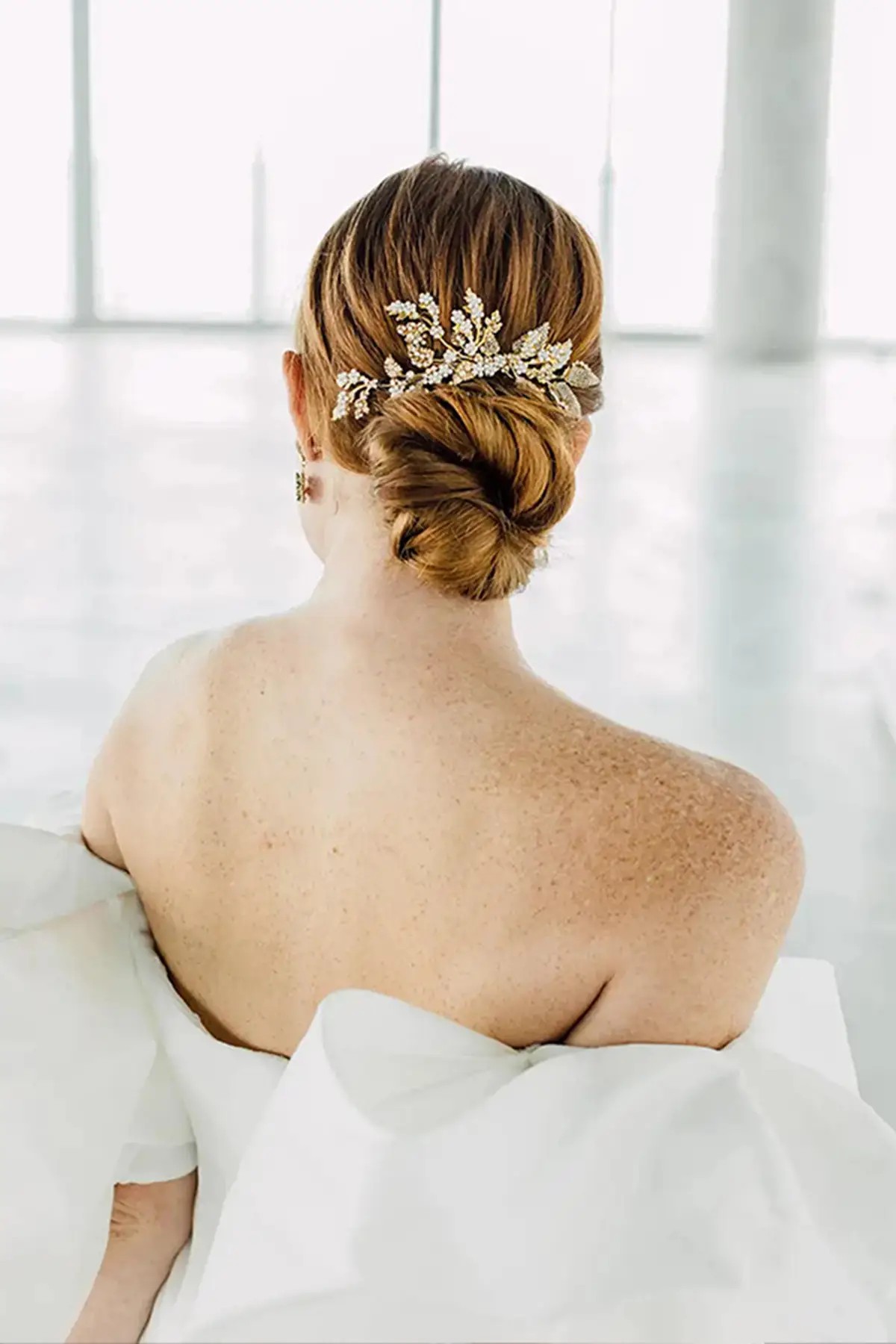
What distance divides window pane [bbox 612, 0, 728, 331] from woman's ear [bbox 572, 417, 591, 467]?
1226 centimetres

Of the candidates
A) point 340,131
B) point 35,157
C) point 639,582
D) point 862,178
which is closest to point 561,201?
point 639,582

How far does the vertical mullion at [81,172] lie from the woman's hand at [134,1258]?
1295 cm

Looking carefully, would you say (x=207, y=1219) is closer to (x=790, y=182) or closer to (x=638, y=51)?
(x=790, y=182)

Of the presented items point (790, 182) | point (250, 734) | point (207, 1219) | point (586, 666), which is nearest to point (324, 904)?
point (250, 734)

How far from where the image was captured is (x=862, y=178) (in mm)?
13875

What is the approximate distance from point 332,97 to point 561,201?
6863 millimetres

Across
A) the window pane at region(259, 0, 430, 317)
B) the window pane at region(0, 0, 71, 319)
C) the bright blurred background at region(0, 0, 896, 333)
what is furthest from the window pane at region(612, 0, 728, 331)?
the window pane at region(0, 0, 71, 319)

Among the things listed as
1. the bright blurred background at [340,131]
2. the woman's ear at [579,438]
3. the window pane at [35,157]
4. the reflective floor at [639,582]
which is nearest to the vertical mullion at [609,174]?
the bright blurred background at [340,131]

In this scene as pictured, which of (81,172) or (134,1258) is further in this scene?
(81,172)

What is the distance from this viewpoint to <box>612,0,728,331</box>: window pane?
1377cm

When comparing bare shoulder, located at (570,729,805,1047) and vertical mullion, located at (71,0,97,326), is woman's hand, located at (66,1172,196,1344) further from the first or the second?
vertical mullion, located at (71,0,97,326)

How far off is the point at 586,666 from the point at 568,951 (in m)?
3.27

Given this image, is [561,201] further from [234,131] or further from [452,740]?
[234,131]

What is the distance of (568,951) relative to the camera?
1211mm
